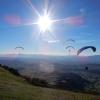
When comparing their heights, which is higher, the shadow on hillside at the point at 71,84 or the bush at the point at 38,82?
the shadow on hillside at the point at 71,84

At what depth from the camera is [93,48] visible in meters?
33.5

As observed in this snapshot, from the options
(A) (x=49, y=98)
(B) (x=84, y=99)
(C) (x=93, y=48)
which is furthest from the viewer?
(C) (x=93, y=48)

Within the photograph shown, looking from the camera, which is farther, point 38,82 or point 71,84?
point 71,84

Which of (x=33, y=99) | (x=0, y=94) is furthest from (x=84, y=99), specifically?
(x=0, y=94)

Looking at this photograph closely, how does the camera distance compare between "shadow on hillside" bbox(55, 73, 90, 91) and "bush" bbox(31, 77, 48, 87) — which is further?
"shadow on hillside" bbox(55, 73, 90, 91)

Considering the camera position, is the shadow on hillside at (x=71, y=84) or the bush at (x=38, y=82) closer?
the bush at (x=38, y=82)

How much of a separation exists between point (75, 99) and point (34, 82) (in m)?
21.6

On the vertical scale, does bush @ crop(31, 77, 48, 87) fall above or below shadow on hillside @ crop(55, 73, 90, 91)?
below

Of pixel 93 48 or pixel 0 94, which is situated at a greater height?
pixel 93 48

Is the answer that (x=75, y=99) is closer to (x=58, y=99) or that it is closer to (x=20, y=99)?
(x=58, y=99)

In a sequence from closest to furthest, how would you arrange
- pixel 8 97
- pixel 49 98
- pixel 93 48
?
pixel 8 97 → pixel 49 98 → pixel 93 48

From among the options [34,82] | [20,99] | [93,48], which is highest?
[93,48]

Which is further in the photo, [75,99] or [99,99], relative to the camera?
[99,99]

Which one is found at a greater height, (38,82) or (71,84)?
(71,84)
